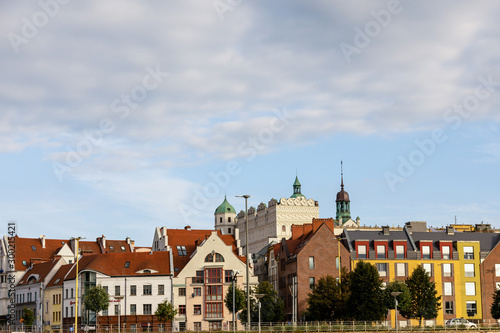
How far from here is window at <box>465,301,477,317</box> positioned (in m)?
114

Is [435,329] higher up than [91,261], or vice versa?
[91,261]

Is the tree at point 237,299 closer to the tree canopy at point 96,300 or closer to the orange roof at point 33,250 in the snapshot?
the tree canopy at point 96,300

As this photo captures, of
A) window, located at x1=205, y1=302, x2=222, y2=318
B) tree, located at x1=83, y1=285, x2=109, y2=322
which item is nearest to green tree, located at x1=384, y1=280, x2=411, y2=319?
window, located at x1=205, y1=302, x2=222, y2=318

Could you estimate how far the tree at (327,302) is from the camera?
9950 cm

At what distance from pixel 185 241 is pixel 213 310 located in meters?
21.7

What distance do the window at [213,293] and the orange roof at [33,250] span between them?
4182 cm

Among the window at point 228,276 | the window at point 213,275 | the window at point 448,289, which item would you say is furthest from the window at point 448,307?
the window at point 213,275

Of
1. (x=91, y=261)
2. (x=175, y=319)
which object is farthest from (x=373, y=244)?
(x=91, y=261)

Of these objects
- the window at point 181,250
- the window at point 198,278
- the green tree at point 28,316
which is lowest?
the green tree at point 28,316

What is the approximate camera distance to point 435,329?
8900 cm

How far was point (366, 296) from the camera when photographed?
322ft

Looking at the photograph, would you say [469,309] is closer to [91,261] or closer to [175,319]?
[175,319]

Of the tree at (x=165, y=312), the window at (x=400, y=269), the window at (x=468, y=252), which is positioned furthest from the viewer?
the window at (x=468, y=252)

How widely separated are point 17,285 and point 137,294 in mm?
33701
